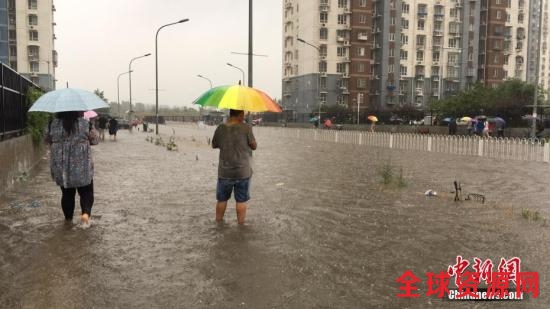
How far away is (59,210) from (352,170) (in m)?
8.88

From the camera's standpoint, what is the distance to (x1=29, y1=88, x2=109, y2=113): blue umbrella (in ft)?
20.1

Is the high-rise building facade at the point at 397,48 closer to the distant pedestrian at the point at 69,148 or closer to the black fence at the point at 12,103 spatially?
the black fence at the point at 12,103

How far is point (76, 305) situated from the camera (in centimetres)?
409

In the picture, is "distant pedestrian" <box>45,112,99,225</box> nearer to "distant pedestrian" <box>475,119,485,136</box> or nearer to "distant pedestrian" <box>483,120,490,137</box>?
"distant pedestrian" <box>483,120,490,137</box>

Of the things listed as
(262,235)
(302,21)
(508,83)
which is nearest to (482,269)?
(262,235)

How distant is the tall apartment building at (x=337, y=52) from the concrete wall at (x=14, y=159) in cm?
6457

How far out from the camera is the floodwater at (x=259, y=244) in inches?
173

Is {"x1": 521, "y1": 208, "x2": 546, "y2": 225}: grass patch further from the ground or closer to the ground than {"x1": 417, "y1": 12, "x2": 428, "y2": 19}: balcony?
closer to the ground

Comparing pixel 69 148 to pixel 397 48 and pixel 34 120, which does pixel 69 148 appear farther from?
pixel 397 48

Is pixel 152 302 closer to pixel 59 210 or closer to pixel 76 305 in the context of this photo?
pixel 76 305

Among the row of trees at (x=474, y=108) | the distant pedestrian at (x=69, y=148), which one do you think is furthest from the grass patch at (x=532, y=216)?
the row of trees at (x=474, y=108)

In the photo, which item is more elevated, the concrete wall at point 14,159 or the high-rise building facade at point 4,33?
the high-rise building facade at point 4,33

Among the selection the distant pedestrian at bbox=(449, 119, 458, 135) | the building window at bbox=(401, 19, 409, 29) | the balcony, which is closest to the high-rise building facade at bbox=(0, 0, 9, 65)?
the distant pedestrian at bbox=(449, 119, 458, 135)

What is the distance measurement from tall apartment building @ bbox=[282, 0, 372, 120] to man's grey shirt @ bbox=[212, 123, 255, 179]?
70147mm
